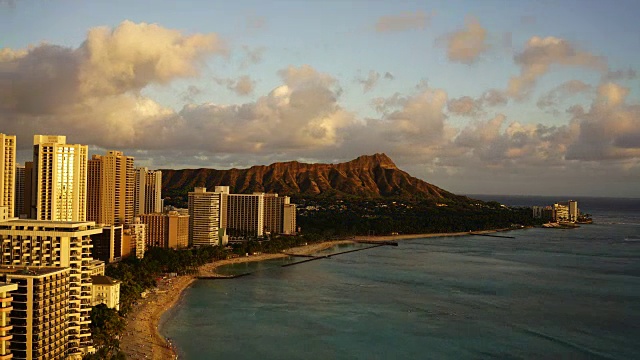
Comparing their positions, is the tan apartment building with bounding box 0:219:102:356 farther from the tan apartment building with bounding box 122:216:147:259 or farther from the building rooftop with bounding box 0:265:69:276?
the tan apartment building with bounding box 122:216:147:259

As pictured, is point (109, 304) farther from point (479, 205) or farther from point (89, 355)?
point (479, 205)

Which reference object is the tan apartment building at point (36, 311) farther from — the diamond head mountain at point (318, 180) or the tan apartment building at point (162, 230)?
the diamond head mountain at point (318, 180)

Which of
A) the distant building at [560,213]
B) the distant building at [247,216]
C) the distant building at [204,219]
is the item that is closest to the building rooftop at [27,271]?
the distant building at [204,219]

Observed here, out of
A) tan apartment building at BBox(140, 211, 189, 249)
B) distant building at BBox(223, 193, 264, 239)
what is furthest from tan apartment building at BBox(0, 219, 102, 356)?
distant building at BBox(223, 193, 264, 239)

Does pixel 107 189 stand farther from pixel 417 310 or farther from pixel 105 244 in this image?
pixel 417 310

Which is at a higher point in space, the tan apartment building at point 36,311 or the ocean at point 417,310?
the tan apartment building at point 36,311

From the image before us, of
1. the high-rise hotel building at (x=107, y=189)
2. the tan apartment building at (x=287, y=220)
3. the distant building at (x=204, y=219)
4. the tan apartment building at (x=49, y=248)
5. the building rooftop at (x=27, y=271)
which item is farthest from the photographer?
the tan apartment building at (x=287, y=220)

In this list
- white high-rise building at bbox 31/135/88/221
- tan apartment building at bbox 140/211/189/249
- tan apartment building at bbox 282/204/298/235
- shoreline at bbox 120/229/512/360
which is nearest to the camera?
shoreline at bbox 120/229/512/360
